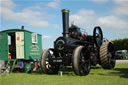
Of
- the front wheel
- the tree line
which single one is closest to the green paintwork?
the front wheel

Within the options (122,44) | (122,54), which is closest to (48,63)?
(122,54)

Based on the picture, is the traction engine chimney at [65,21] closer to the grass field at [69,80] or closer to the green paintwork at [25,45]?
the grass field at [69,80]

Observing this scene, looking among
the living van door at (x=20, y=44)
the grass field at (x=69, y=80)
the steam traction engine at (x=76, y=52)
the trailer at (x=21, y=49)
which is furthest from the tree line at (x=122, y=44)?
the grass field at (x=69, y=80)

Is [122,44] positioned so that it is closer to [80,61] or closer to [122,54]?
[122,54]

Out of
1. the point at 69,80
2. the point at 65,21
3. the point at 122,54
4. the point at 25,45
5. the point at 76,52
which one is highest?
the point at 65,21

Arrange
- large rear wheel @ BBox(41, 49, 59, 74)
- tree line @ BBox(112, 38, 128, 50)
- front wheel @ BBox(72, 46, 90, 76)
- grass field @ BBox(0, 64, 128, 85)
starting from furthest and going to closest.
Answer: tree line @ BBox(112, 38, 128, 50), large rear wheel @ BBox(41, 49, 59, 74), front wheel @ BBox(72, 46, 90, 76), grass field @ BBox(0, 64, 128, 85)

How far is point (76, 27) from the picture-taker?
31.5ft

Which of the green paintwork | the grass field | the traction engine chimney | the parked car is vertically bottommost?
the grass field

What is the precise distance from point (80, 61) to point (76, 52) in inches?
18.6

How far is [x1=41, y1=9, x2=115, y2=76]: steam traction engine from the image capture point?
786 cm

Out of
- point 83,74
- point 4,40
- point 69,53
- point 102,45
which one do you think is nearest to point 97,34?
point 102,45

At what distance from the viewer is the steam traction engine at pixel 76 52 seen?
786 cm

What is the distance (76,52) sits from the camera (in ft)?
24.8

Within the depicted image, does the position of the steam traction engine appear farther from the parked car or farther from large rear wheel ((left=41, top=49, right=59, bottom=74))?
the parked car
